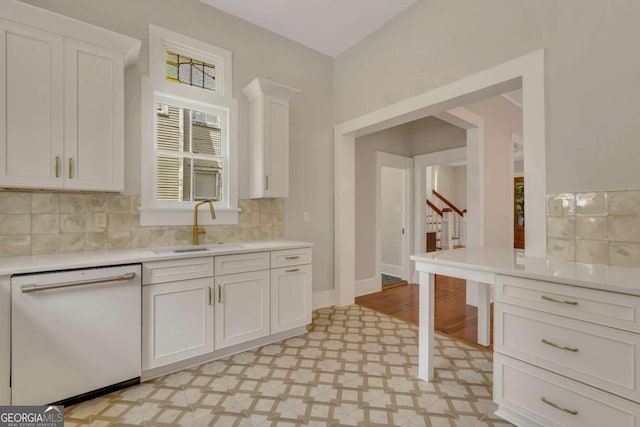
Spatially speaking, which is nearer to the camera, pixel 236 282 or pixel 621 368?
pixel 621 368

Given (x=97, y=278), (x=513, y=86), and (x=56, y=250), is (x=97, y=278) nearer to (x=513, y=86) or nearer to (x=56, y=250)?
(x=56, y=250)

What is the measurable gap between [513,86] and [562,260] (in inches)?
52.9

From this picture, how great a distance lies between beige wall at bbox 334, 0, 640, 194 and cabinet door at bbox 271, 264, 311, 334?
84.8 inches

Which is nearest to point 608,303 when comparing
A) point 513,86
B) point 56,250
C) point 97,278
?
point 513,86

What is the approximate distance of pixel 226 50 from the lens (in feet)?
9.86

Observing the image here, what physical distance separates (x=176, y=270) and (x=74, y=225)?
902 mm

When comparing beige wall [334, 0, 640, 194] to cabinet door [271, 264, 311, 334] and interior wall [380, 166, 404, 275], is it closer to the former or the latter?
cabinet door [271, 264, 311, 334]

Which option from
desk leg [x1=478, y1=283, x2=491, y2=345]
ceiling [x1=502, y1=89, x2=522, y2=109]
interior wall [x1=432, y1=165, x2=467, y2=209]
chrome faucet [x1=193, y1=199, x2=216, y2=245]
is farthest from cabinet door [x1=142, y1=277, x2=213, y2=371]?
interior wall [x1=432, y1=165, x2=467, y2=209]

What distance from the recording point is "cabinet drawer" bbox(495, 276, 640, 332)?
1.22 metres

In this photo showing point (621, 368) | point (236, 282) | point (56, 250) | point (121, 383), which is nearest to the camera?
point (621, 368)

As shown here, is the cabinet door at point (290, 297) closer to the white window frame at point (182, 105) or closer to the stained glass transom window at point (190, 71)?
the white window frame at point (182, 105)

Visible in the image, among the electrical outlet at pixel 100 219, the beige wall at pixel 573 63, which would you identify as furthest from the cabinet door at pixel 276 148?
the beige wall at pixel 573 63

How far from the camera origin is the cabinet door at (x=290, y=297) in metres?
2.70

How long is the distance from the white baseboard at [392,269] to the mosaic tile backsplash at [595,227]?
3.55 meters
